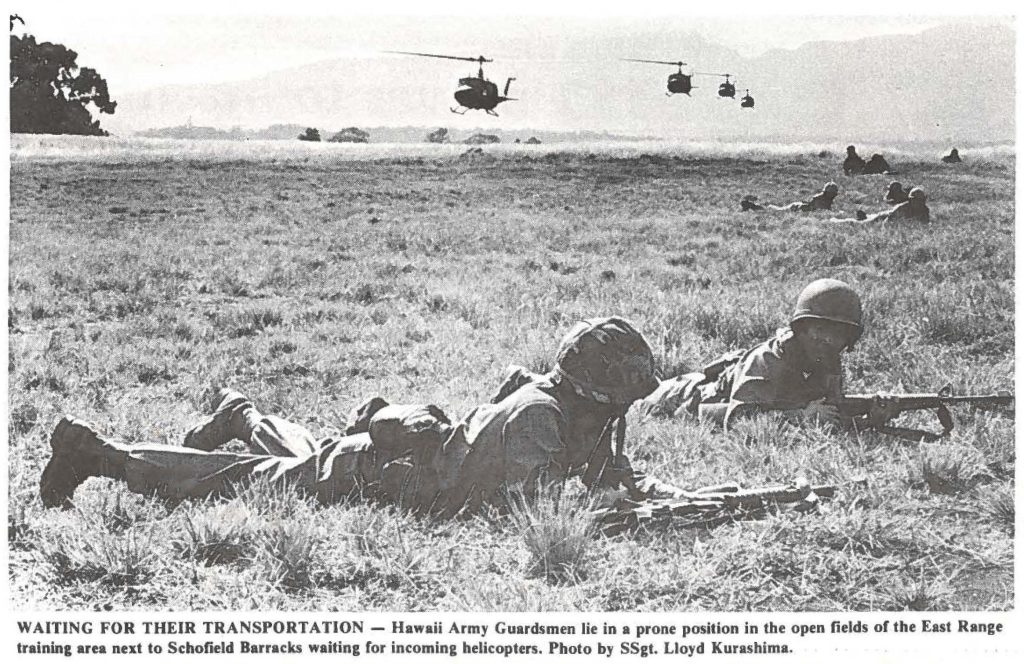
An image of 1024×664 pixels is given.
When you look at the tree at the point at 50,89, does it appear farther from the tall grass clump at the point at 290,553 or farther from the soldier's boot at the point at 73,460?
the tall grass clump at the point at 290,553

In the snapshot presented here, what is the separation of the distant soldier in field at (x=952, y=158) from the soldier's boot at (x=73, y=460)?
656 centimetres

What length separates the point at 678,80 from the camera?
6.36 meters

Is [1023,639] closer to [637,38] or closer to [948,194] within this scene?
[637,38]

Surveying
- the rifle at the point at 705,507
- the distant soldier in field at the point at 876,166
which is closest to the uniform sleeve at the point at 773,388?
the rifle at the point at 705,507

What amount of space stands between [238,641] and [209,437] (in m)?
1.12

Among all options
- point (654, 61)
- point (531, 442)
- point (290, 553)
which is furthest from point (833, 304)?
point (290, 553)

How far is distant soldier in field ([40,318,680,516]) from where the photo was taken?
11.2 feet

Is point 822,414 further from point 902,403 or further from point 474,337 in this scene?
point 474,337

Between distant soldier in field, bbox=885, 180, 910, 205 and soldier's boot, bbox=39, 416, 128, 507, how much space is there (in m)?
9.08

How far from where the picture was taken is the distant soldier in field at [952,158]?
7057 mm

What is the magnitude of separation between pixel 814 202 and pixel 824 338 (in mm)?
5491

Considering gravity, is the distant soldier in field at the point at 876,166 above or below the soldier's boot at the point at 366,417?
above

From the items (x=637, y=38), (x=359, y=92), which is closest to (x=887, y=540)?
(x=637, y=38)

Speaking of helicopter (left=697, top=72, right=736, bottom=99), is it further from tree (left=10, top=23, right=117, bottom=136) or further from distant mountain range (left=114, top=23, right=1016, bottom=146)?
tree (left=10, top=23, right=117, bottom=136)
